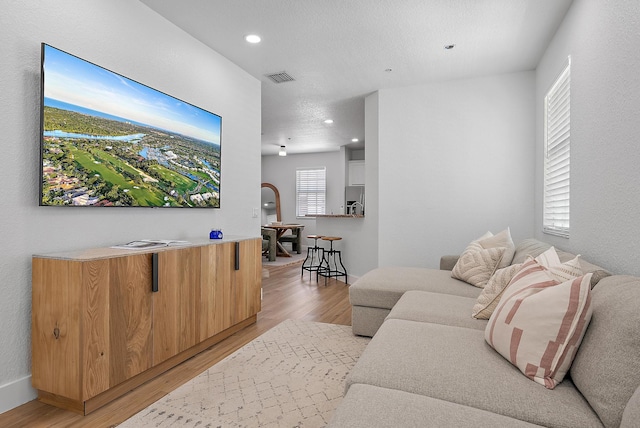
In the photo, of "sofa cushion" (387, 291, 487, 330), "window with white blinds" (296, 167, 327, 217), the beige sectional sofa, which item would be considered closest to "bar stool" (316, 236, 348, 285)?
"sofa cushion" (387, 291, 487, 330)

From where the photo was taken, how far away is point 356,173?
900cm

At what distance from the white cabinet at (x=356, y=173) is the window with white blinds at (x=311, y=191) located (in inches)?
29.7

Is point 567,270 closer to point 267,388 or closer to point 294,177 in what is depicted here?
point 267,388

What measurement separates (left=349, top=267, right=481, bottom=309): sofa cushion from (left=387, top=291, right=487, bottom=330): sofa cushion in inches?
8.8

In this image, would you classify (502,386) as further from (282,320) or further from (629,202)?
(282,320)

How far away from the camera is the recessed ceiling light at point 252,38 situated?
10.4 ft

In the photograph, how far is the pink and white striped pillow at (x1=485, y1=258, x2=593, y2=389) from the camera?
48.6 inches


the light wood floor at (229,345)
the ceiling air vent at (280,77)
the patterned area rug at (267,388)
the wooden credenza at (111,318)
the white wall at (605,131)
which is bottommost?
the light wood floor at (229,345)

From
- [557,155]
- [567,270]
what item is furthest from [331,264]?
[567,270]

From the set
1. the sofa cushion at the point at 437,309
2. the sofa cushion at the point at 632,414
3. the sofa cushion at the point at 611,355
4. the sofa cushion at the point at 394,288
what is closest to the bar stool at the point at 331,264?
the sofa cushion at the point at 394,288

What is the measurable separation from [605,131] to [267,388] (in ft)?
8.15

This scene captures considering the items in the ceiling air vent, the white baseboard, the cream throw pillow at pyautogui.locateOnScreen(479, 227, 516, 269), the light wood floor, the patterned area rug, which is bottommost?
the light wood floor

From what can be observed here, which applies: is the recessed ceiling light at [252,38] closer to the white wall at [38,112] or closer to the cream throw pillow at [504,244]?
the white wall at [38,112]

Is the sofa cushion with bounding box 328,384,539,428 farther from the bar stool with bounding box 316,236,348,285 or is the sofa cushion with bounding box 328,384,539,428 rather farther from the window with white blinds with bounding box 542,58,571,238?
the bar stool with bounding box 316,236,348,285
